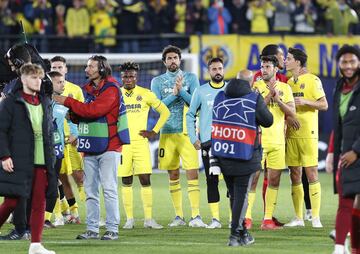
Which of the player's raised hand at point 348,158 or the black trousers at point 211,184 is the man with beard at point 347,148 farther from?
the black trousers at point 211,184

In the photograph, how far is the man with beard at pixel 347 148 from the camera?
9.95 metres

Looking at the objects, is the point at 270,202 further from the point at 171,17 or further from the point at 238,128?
the point at 171,17

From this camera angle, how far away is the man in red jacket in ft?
39.9

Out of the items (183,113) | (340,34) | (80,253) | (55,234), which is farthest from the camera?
(340,34)

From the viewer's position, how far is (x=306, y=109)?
47.3 feet

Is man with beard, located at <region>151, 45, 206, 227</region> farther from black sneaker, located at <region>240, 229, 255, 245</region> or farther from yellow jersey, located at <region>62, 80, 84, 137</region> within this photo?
black sneaker, located at <region>240, 229, 255, 245</region>

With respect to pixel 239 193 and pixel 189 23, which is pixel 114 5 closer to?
pixel 189 23

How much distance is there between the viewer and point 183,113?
581 inches

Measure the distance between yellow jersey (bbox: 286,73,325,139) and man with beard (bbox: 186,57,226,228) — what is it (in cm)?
109

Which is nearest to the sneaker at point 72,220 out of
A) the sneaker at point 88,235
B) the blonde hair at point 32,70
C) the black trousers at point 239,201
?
the sneaker at point 88,235

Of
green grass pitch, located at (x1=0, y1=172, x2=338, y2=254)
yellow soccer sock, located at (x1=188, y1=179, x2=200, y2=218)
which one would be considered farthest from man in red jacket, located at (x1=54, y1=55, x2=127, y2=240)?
yellow soccer sock, located at (x1=188, y1=179, x2=200, y2=218)

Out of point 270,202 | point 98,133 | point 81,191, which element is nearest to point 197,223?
point 270,202

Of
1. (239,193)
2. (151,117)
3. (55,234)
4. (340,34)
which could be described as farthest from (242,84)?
(340,34)

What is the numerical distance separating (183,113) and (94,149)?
111 inches
